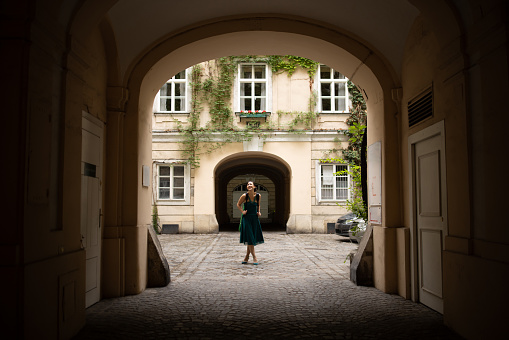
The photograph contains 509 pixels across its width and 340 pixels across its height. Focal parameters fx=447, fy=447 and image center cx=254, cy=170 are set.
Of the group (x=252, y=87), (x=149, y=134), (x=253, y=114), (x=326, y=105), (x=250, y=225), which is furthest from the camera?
(x=326, y=105)

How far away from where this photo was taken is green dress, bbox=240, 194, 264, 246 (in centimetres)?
912

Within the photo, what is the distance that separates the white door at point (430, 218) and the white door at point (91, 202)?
13.7 ft

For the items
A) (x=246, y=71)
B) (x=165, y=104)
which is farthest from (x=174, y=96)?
(x=246, y=71)

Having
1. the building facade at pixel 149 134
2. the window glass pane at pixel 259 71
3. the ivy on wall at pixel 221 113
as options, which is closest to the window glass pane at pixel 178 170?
the ivy on wall at pixel 221 113

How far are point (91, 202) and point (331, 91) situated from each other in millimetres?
13860

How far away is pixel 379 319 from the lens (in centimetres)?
494

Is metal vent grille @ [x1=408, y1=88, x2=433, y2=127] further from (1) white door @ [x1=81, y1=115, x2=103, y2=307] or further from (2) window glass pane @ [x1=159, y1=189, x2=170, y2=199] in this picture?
(2) window glass pane @ [x1=159, y1=189, x2=170, y2=199]

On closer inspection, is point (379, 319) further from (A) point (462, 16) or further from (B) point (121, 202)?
(B) point (121, 202)

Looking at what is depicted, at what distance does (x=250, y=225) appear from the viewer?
915 centimetres

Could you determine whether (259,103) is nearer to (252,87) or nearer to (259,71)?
(252,87)

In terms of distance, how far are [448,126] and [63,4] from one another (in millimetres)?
3873

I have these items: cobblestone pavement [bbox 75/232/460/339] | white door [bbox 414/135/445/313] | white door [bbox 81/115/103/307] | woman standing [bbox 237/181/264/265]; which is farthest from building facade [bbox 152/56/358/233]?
white door [bbox 414/135/445/313]

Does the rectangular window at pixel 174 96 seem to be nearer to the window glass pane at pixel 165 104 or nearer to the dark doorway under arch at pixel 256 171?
the window glass pane at pixel 165 104

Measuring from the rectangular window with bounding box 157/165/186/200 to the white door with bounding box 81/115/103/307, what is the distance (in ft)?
38.7
